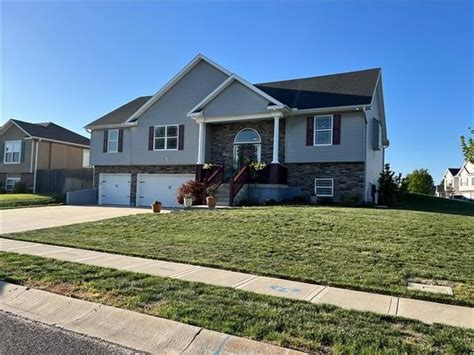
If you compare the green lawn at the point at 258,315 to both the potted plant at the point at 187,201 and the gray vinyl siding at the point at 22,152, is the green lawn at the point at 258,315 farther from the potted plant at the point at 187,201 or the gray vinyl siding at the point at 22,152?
the gray vinyl siding at the point at 22,152

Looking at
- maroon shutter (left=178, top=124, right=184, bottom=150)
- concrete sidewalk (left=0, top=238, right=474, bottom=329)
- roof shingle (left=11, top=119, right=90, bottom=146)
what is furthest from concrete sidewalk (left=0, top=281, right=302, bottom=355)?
roof shingle (left=11, top=119, right=90, bottom=146)

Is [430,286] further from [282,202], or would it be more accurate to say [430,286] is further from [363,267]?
[282,202]

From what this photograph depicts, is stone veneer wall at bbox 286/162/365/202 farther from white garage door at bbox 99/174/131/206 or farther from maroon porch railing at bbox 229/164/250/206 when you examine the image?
white garage door at bbox 99/174/131/206

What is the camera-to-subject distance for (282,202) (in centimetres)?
1608

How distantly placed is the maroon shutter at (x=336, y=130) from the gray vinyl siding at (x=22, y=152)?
24.6 m

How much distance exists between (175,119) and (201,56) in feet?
12.9

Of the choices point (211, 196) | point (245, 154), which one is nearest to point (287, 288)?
point (211, 196)

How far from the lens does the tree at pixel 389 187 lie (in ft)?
61.9

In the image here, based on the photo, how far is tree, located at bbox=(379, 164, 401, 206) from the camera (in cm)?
1888

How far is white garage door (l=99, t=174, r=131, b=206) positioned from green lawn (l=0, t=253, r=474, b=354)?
56.8 feet

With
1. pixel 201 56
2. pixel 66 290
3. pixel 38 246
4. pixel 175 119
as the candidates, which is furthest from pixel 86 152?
pixel 66 290

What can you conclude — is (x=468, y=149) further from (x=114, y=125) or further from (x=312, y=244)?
(x=114, y=125)

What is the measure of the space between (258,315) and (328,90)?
54.1 feet

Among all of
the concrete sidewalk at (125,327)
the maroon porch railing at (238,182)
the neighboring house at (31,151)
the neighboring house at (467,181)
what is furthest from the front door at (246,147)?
the neighboring house at (467,181)
